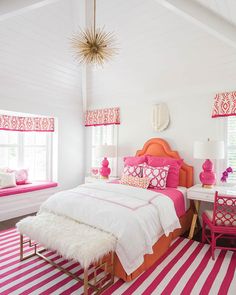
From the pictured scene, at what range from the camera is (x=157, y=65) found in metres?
3.72

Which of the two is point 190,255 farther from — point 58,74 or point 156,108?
point 58,74

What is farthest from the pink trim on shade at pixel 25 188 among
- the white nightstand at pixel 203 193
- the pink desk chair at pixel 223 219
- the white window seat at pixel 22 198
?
the pink desk chair at pixel 223 219

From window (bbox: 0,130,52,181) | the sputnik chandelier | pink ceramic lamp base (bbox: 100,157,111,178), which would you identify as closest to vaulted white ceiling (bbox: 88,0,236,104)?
the sputnik chandelier

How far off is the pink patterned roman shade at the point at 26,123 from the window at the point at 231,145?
345 cm

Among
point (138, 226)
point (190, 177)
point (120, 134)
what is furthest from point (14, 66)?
point (190, 177)

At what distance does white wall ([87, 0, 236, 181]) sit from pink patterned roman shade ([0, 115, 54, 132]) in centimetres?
133

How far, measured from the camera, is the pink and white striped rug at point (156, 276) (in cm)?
204

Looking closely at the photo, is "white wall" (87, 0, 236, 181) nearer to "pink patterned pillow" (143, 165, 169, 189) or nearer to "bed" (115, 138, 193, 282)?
"bed" (115, 138, 193, 282)

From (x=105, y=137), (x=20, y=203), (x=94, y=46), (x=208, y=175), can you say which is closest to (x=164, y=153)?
(x=208, y=175)

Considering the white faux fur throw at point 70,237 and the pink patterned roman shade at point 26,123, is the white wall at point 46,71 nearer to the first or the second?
the pink patterned roman shade at point 26,123

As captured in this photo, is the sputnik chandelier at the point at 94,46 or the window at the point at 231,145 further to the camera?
the window at the point at 231,145

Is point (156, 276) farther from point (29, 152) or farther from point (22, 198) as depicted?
point (29, 152)

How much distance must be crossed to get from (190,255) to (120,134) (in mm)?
2676

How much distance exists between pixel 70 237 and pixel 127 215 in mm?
584
